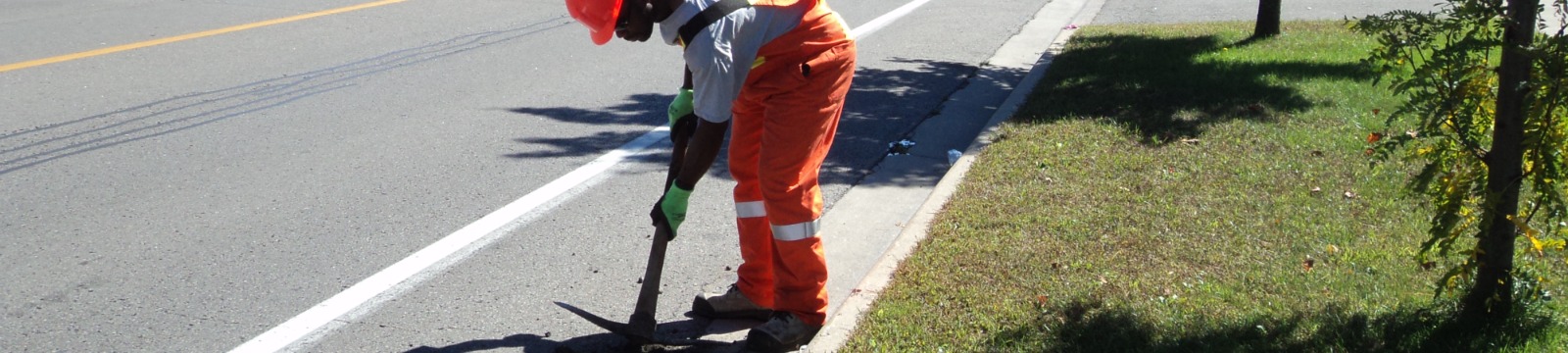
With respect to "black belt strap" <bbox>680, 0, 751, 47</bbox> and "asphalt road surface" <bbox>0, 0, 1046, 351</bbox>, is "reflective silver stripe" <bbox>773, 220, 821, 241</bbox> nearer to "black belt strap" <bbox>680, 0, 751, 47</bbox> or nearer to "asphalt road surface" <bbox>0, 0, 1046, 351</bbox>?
"black belt strap" <bbox>680, 0, 751, 47</bbox>

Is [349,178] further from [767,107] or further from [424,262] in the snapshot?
[767,107]

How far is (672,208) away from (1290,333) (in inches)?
72.5

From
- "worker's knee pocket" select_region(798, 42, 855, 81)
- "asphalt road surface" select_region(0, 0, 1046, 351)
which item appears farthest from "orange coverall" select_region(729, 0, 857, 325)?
"asphalt road surface" select_region(0, 0, 1046, 351)

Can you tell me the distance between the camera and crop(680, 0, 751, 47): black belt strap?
343cm

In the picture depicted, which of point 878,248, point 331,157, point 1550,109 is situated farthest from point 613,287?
point 1550,109

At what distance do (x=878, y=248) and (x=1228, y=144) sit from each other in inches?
87.1

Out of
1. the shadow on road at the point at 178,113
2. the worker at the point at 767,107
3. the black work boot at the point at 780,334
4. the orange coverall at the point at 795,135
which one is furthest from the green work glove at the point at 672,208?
the shadow on road at the point at 178,113

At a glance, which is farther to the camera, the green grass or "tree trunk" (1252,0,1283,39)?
"tree trunk" (1252,0,1283,39)

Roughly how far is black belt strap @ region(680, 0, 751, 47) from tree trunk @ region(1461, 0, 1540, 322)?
2.00 m

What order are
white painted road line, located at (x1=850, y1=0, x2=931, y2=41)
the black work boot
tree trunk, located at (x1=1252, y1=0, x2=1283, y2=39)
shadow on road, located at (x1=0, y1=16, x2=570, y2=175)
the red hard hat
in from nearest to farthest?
the red hard hat < the black work boot < shadow on road, located at (x1=0, y1=16, x2=570, y2=175) < tree trunk, located at (x1=1252, y1=0, x2=1283, y2=39) < white painted road line, located at (x1=850, y1=0, x2=931, y2=41)

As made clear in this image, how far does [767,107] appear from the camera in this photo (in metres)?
3.65

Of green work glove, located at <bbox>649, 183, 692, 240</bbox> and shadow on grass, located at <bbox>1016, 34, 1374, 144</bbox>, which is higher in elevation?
green work glove, located at <bbox>649, 183, 692, 240</bbox>

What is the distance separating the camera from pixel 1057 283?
4.25 meters

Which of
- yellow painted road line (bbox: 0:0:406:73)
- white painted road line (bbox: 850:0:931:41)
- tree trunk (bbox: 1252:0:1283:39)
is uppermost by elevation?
yellow painted road line (bbox: 0:0:406:73)
